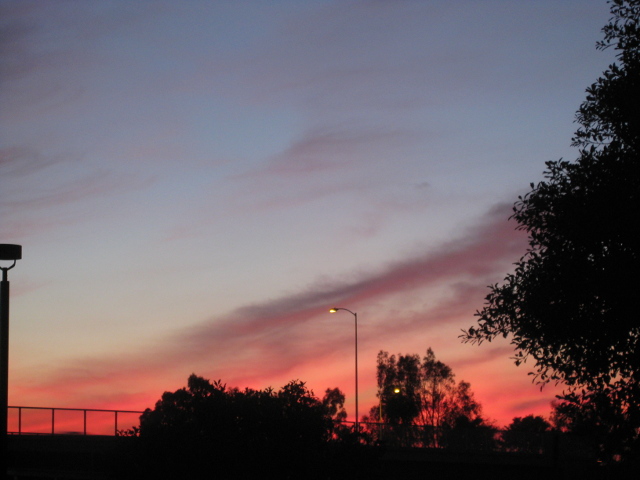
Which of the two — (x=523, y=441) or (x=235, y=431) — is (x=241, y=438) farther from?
(x=523, y=441)

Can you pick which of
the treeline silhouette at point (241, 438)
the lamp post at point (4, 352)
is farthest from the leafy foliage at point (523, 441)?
the lamp post at point (4, 352)

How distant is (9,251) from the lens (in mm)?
15516

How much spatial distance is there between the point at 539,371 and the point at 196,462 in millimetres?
16474

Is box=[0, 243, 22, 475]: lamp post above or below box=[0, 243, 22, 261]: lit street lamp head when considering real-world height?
below

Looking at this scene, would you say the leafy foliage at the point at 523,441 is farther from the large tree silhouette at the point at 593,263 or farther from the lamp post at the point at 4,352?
the lamp post at the point at 4,352

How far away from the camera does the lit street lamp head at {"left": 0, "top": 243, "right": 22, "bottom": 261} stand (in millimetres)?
15438

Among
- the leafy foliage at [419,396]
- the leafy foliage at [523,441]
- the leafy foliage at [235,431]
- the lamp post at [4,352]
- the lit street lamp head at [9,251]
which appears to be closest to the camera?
the lamp post at [4,352]

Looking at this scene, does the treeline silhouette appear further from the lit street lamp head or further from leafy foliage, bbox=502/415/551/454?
the lit street lamp head

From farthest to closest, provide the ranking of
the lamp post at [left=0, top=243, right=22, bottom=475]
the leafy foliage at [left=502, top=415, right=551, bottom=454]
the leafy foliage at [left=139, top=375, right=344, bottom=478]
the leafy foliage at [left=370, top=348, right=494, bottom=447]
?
the leafy foliage at [left=370, top=348, right=494, bottom=447]
the leafy foliage at [left=502, top=415, right=551, bottom=454]
the leafy foliage at [left=139, top=375, right=344, bottom=478]
the lamp post at [left=0, top=243, right=22, bottom=475]

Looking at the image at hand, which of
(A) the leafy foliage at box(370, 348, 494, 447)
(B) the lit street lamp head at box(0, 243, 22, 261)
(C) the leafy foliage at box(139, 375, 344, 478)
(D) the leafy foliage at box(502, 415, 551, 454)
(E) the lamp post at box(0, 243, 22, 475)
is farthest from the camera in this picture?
(A) the leafy foliage at box(370, 348, 494, 447)

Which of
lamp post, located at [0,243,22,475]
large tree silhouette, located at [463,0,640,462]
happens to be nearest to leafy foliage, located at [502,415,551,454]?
large tree silhouette, located at [463,0,640,462]

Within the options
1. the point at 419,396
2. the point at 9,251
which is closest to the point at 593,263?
the point at 9,251

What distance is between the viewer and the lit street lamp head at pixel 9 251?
608 inches

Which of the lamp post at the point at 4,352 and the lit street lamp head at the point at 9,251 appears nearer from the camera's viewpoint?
the lamp post at the point at 4,352
